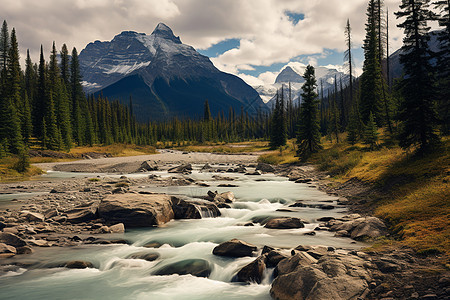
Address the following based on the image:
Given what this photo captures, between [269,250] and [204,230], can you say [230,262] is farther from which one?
[204,230]

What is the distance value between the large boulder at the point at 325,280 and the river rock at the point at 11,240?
9.52 metres

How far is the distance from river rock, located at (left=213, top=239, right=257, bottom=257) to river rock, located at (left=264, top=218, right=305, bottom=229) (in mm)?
3248

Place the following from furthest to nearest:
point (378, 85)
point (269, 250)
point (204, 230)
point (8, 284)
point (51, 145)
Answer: point (51, 145), point (378, 85), point (204, 230), point (269, 250), point (8, 284)

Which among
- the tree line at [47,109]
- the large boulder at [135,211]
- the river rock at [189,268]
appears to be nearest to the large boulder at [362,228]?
the river rock at [189,268]

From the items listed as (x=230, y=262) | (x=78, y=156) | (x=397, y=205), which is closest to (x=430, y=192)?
(x=397, y=205)

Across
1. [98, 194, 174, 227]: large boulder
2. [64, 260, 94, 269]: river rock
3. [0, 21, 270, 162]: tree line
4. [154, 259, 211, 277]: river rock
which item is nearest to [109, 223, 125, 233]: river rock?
[98, 194, 174, 227]: large boulder

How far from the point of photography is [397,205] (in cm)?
1287

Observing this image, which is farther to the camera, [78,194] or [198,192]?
[198,192]

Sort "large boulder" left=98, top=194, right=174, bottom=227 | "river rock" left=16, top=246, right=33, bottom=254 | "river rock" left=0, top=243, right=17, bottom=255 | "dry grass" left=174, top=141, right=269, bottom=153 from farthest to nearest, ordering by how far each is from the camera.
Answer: "dry grass" left=174, top=141, right=269, bottom=153 → "large boulder" left=98, top=194, right=174, bottom=227 → "river rock" left=16, top=246, right=33, bottom=254 → "river rock" left=0, top=243, right=17, bottom=255

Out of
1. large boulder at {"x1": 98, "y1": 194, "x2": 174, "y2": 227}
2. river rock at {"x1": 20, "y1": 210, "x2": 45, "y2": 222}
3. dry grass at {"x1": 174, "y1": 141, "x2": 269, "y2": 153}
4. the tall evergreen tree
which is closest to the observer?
river rock at {"x1": 20, "y1": 210, "x2": 45, "y2": 222}

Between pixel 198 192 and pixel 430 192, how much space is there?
15.5 m

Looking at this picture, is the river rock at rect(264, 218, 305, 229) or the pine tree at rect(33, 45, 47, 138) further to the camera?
the pine tree at rect(33, 45, 47, 138)

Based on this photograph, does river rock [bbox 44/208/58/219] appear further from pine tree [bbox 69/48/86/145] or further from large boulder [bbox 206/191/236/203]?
pine tree [bbox 69/48/86/145]

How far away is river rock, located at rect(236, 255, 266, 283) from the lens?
26.6ft
